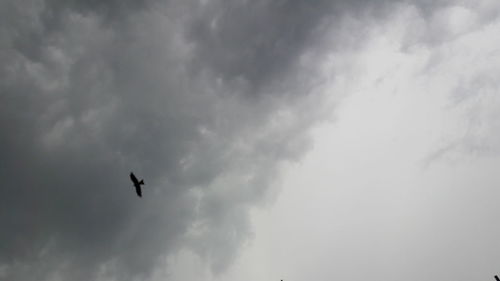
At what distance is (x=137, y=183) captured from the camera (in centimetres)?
4947

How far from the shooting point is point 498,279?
7012 cm

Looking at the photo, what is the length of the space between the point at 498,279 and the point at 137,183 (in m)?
59.2

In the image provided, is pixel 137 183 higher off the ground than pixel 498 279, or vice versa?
pixel 137 183

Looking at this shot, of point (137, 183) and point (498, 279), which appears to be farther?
point (498, 279)
